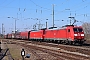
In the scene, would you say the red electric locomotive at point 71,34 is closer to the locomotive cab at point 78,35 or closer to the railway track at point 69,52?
the locomotive cab at point 78,35

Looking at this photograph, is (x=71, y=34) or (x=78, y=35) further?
(x=71, y=34)

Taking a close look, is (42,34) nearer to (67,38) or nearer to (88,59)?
(67,38)

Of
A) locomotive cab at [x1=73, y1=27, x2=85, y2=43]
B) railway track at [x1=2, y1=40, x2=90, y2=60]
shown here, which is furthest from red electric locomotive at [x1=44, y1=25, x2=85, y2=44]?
railway track at [x1=2, y1=40, x2=90, y2=60]

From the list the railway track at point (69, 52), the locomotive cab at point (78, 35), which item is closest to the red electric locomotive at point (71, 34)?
the locomotive cab at point (78, 35)

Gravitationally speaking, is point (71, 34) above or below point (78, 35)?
above

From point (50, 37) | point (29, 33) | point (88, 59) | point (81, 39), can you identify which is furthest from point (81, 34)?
point (29, 33)

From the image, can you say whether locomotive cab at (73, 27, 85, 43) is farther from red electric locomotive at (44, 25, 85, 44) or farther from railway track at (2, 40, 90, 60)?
railway track at (2, 40, 90, 60)

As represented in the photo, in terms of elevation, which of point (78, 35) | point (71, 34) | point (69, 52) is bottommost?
point (69, 52)

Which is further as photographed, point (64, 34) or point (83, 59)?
point (64, 34)

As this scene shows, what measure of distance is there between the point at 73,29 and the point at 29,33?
4078cm

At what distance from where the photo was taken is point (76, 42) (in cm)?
3653

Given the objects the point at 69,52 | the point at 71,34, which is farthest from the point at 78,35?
the point at 69,52

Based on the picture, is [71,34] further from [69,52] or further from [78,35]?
[69,52]

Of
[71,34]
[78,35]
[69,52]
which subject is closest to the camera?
[69,52]
